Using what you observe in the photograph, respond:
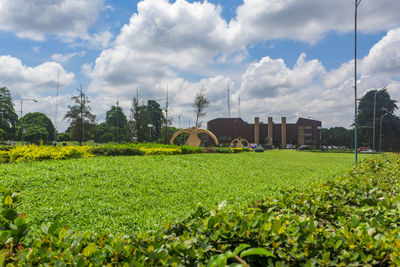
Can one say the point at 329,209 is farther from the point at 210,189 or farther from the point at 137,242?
the point at 210,189

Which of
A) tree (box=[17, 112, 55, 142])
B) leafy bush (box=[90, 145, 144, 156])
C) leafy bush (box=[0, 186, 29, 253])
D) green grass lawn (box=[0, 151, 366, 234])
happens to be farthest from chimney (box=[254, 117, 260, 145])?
leafy bush (box=[0, 186, 29, 253])

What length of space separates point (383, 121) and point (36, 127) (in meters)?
64.7

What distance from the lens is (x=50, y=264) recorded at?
4.20 ft

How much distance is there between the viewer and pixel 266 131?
194 feet

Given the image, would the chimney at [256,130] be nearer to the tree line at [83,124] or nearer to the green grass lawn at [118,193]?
the tree line at [83,124]

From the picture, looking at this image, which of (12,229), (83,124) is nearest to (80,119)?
(83,124)

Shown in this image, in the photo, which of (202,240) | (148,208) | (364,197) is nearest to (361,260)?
(202,240)

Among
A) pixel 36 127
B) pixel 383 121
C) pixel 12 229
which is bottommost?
pixel 12 229

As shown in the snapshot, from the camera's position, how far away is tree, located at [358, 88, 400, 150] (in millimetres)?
43156

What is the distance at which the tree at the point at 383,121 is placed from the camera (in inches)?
1699

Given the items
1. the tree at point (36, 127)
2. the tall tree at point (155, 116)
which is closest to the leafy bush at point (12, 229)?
the tree at point (36, 127)

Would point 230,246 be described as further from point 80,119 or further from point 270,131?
point 270,131

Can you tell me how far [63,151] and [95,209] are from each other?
267 inches

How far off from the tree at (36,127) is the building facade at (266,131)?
35.8 metres
